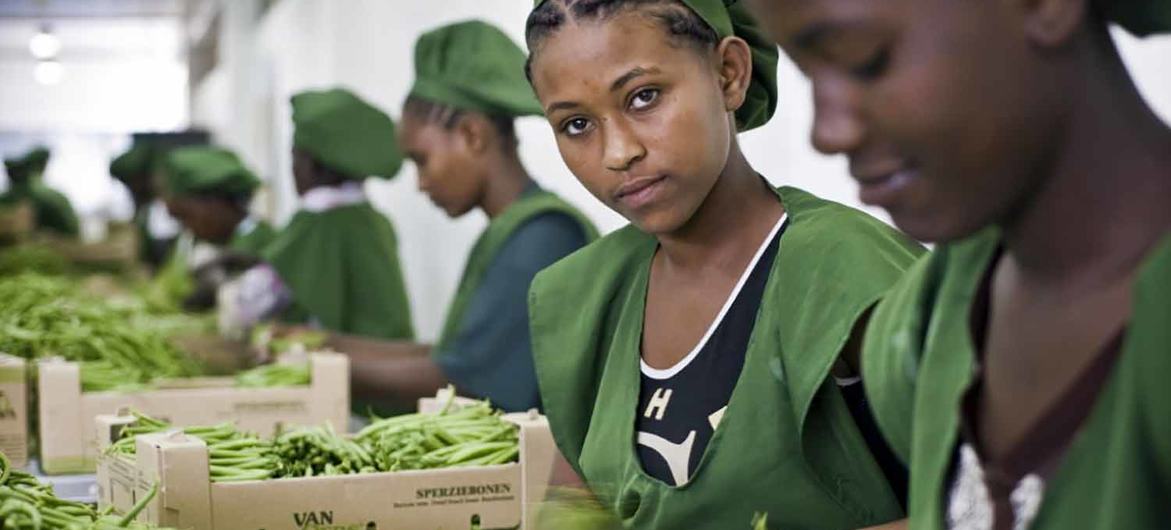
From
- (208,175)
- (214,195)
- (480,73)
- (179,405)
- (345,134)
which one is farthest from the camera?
(214,195)

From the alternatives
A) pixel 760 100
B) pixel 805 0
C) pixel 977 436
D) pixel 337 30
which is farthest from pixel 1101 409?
pixel 337 30

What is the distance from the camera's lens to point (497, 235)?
3.48m

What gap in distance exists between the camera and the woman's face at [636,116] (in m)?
1.85

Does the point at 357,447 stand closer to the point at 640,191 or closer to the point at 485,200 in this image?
the point at 640,191

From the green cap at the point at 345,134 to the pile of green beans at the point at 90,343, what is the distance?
2.94 feet

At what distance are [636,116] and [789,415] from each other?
0.42 meters

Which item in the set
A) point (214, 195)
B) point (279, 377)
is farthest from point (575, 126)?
point (214, 195)

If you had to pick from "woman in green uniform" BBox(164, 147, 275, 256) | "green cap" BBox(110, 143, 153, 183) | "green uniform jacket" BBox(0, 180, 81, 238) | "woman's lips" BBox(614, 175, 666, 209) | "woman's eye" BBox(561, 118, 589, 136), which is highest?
"woman's eye" BBox(561, 118, 589, 136)

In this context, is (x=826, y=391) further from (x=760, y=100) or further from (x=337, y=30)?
(x=337, y=30)

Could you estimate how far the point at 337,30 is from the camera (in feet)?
25.4

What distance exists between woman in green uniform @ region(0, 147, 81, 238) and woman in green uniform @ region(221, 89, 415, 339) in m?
5.95

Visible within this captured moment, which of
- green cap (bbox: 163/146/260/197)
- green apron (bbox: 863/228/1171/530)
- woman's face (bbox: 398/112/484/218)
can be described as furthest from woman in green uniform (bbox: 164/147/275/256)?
green apron (bbox: 863/228/1171/530)

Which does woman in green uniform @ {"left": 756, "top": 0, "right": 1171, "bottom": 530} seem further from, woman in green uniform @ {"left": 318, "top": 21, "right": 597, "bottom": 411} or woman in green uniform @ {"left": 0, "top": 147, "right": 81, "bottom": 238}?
woman in green uniform @ {"left": 0, "top": 147, "right": 81, "bottom": 238}

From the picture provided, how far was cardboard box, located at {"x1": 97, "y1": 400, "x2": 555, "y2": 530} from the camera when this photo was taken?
7.55ft
